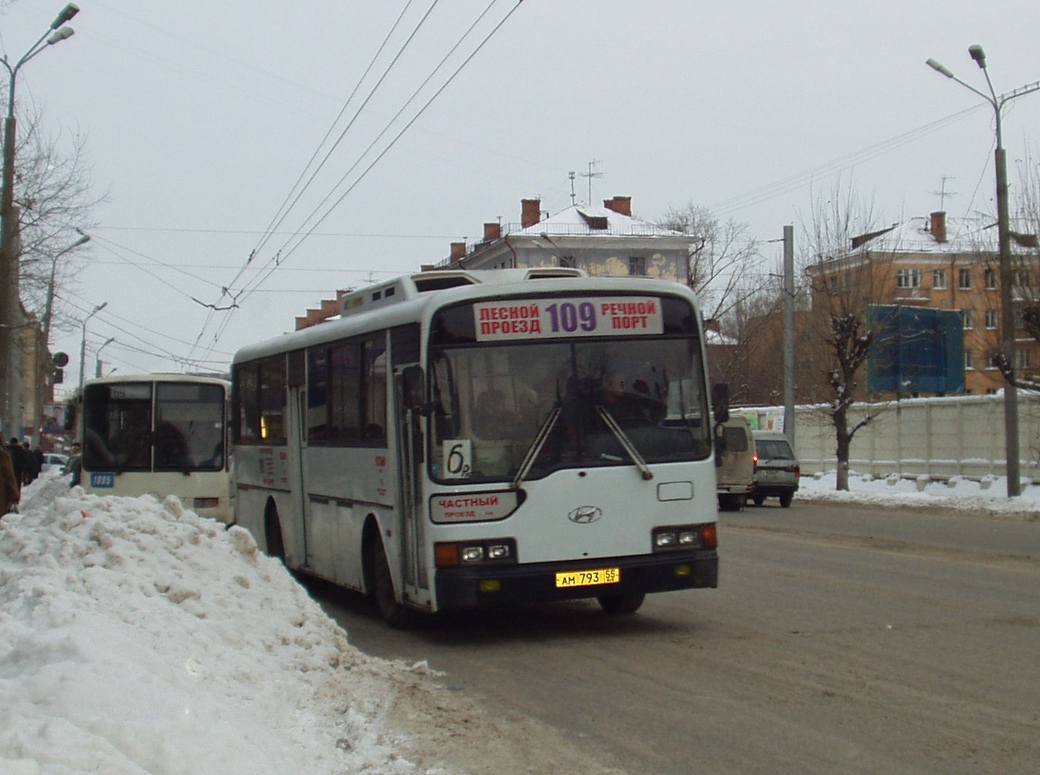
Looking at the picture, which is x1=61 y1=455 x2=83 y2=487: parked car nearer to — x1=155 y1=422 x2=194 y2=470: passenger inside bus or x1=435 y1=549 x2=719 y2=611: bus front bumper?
x1=155 y1=422 x2=194 y2=470: passenger inside bus

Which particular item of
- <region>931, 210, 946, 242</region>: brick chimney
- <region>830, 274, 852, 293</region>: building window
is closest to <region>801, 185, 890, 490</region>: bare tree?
<region>830, 274, 852, 293</region>: building window

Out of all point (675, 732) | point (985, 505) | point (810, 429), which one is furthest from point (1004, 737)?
point (810, 429)

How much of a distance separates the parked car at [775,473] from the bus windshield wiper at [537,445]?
75.7ft

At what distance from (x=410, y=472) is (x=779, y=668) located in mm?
3407

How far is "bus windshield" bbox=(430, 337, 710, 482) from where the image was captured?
9961 mm

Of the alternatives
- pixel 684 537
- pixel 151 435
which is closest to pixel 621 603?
pixel 684 537

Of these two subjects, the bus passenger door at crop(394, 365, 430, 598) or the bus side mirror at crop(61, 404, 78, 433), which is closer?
the bus passenger door at crop(394, 365, 430, 598)

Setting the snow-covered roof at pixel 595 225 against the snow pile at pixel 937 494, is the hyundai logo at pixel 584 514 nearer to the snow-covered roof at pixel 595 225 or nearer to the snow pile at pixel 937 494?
the snow pile at pixel 937 494

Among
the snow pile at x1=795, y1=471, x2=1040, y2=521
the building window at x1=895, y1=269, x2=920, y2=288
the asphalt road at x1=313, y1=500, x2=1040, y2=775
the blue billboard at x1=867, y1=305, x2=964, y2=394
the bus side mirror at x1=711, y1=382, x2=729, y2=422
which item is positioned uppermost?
the building window at x1=895, y1=269, x2=920, y2=288

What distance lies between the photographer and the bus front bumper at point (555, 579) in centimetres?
981

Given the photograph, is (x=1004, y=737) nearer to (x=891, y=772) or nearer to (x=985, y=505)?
(x=891, y=772)

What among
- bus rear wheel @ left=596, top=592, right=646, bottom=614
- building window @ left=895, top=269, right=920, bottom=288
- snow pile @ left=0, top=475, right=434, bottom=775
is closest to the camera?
snow pile @ left=0, top=475, right=434, bottom=775

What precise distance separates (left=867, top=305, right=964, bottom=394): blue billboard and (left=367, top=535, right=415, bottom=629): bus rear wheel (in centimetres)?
3142

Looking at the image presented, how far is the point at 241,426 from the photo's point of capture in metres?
17.2
